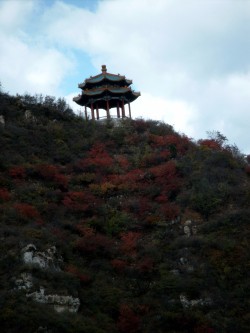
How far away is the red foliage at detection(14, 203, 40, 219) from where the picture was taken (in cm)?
2573

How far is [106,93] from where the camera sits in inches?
1897

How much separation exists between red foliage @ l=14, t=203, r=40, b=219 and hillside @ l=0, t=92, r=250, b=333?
7cm

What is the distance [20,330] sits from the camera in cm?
1769

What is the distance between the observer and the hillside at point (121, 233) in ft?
67.5

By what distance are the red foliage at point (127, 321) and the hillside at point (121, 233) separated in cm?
4

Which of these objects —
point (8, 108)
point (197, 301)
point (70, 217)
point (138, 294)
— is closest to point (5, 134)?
point (8, 108)

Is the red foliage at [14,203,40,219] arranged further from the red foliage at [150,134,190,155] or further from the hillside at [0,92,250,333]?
the red foliage at [150,134,190,155]

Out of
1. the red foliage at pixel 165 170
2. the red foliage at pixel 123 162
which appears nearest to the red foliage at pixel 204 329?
the red foliage at pixel 165 170

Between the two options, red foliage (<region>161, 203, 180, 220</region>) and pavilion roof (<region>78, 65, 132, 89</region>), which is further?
pavilion roof (<region>78, 65, 132, 89</region>)

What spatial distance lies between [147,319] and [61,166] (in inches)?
669

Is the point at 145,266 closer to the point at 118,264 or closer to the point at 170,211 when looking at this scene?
the point at 118,264

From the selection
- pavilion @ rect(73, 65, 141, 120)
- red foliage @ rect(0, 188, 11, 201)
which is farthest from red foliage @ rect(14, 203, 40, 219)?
pavilion @ rect(73, 65, 141, 120)

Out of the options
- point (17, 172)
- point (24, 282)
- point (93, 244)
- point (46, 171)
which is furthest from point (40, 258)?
point (46, 171)

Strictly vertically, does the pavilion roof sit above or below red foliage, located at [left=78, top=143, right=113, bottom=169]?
above
